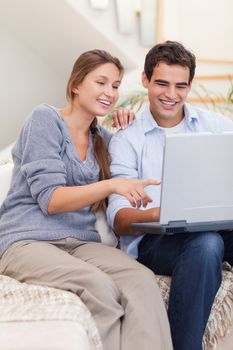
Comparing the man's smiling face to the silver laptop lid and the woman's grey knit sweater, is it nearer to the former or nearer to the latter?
the woman's grey knit sweater

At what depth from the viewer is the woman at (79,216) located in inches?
49.9

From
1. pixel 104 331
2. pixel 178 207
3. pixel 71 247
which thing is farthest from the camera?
pixel 71 247

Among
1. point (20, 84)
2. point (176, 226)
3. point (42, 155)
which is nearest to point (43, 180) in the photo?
point (42, 155)

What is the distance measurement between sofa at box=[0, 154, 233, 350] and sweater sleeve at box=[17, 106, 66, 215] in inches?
10.8

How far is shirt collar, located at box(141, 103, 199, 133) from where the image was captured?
1.77 m

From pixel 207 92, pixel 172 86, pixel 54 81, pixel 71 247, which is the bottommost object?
pixel 54 81

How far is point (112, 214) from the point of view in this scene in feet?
5.26

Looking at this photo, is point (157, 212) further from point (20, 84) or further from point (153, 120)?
point (20, 84)

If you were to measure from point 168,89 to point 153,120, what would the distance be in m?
0.12

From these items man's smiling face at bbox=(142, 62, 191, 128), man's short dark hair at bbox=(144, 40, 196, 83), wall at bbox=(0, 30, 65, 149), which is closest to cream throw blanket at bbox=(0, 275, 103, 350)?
man's smiling face at bbox=(142, 62, 191, 128)

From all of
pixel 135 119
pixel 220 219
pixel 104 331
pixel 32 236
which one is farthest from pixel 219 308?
pixel 135 119

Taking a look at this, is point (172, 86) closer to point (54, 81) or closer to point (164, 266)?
point (164, 266)

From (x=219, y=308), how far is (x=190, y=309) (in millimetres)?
125

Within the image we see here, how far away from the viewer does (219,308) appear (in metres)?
1.44
